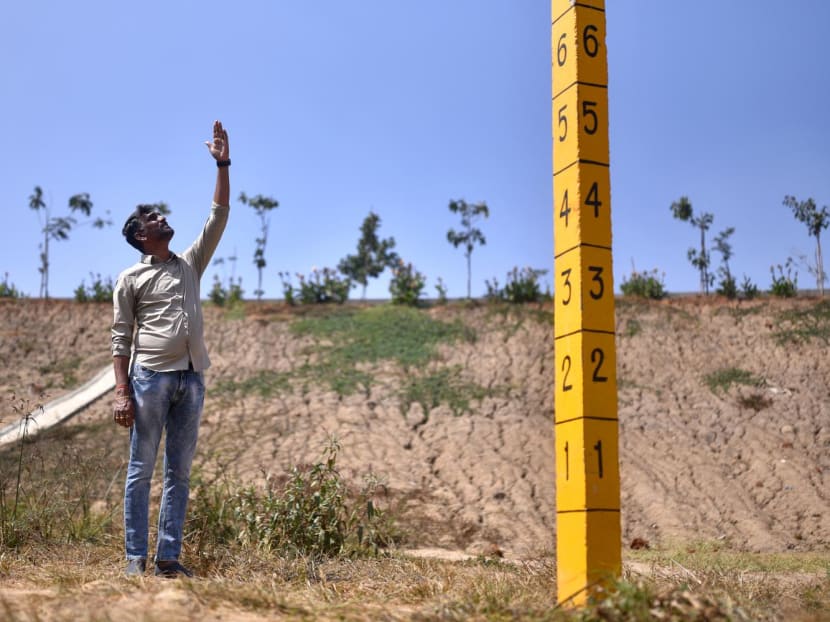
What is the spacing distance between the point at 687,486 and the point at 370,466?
3879 mm

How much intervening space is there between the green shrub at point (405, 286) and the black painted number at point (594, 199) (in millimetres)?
13469

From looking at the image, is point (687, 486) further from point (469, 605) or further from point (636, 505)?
point (469, 605)

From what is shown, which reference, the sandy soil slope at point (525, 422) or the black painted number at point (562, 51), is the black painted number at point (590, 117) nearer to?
the black painted number at point (562, 51)

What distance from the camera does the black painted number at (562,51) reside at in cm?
345

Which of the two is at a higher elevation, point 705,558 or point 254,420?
point 254,420

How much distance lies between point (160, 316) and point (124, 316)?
21 cm

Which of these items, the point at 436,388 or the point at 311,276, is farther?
the point at 311,276

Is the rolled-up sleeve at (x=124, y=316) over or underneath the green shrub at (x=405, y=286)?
underneath

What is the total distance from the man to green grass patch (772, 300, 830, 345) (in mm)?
12124

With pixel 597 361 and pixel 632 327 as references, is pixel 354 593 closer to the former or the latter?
pixel 597 361

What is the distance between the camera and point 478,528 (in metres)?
8.51

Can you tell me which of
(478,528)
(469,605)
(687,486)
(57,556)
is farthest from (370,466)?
(469,605)

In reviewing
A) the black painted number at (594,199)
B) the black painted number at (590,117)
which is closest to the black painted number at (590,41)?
the black painted number at (590,117)

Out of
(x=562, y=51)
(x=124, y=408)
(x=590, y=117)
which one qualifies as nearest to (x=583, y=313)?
(x=590, y=117)
